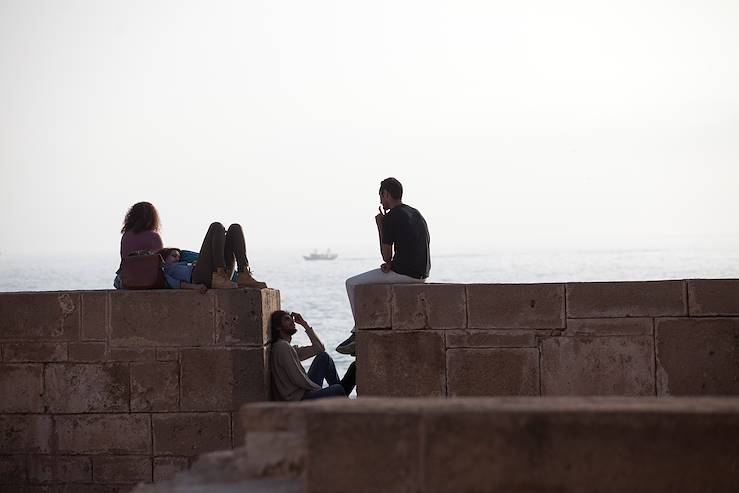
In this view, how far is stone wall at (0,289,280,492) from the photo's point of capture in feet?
29.1

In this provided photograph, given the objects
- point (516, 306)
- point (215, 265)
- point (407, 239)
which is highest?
point (407, 239)

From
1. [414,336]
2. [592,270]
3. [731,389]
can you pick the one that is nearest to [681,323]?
[731,389]

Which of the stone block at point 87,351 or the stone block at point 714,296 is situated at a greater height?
the stone block at point 714,296

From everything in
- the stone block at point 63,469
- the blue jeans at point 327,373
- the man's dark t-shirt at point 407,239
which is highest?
the man's dark t-shirt at point 407,239

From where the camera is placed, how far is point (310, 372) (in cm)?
974

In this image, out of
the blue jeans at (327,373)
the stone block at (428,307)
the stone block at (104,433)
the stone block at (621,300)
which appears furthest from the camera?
the blue jeans at (327,373)

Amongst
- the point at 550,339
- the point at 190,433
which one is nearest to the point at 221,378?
the point at 190,433

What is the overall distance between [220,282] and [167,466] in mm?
1445

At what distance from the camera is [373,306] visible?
8.63m

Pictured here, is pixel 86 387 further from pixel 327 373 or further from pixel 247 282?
pixel 327 373

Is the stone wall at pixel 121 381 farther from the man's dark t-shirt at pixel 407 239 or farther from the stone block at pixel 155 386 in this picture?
the man's dark t-shirt at pixel 407 239

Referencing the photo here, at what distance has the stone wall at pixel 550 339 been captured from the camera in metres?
8.36

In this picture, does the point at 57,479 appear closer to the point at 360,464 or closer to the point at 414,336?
the point at 414,336

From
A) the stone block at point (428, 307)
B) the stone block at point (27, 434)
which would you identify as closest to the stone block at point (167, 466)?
the stone block at point (27, 434)
